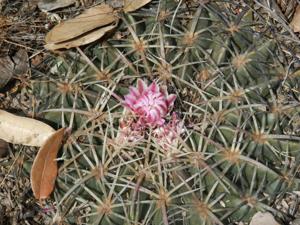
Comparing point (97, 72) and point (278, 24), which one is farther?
point (278, 24)

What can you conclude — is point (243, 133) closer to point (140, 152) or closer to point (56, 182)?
point (140, 152)

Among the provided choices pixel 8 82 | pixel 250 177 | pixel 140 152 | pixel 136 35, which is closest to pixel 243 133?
pixel 250 177

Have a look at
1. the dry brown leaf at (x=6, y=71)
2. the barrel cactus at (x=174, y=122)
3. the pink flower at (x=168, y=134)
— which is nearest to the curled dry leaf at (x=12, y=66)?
the dry brown leaf at (x=6, y=71)

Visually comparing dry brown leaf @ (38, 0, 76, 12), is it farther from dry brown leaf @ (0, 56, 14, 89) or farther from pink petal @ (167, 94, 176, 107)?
pink petal @ (167, 94, 176, 107)

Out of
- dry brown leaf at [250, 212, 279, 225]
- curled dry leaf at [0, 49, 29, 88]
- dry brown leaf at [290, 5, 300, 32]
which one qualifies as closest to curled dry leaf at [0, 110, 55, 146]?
curled dry leaf at [0, 49, 29, 88]

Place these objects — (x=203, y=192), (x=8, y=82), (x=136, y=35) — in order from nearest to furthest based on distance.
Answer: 1. (x=203, y=192)
2. (x=136, y=35)
3. (x=8, y=82)

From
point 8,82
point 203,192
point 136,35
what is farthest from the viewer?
point 8,82
